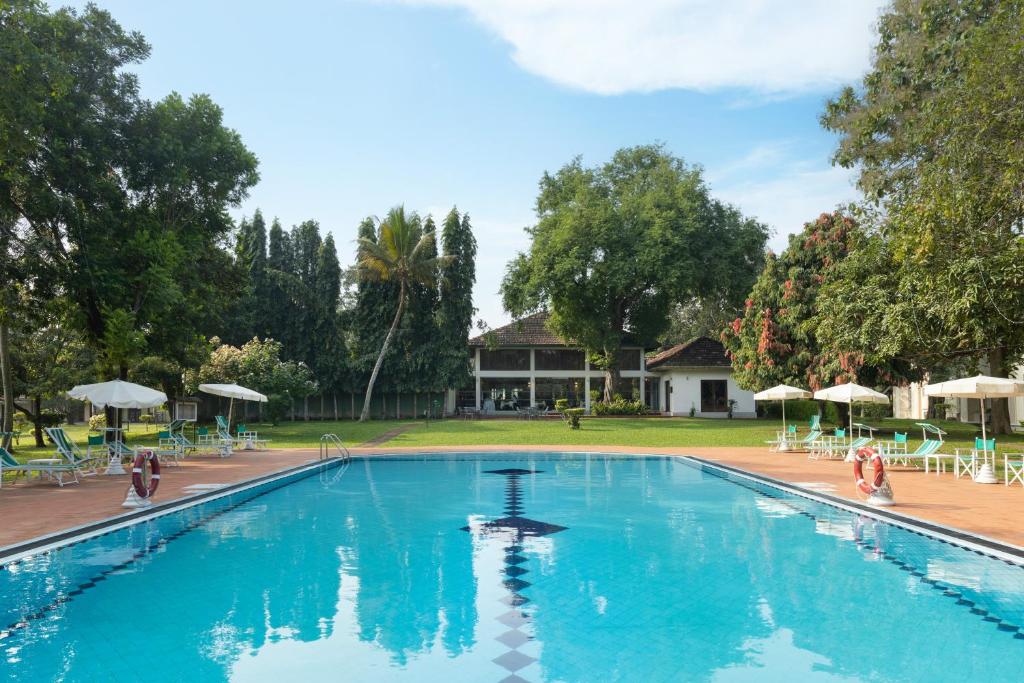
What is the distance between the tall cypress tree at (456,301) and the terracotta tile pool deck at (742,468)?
2076 cm

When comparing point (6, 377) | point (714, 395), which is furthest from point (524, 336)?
point (6, 377)

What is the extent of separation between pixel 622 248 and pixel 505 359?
1218 cm

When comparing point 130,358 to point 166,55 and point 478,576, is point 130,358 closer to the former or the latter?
point 166,55

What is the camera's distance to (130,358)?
15836 mm

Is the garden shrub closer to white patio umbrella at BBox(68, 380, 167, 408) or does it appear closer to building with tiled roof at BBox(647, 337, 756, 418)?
building with tiled roof at BBox(647, 337, 756, 418)

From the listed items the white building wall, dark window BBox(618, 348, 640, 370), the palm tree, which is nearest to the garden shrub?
the white building wall

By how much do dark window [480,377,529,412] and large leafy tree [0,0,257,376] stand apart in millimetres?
26219

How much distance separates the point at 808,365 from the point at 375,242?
24.3 m

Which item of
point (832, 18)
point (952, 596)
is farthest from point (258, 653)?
point (832, 18)

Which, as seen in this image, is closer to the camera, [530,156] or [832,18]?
[832,18]

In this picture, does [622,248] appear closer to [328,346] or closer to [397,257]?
[397,257]

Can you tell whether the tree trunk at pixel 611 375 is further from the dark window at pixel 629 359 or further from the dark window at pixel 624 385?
the dark window at pixel 624 385

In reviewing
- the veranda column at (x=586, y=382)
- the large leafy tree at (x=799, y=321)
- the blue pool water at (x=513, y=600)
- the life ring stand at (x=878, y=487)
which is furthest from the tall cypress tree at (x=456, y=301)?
the life ring stand at (x=878, y=487)

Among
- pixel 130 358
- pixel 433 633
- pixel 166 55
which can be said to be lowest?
pixel 433 633
